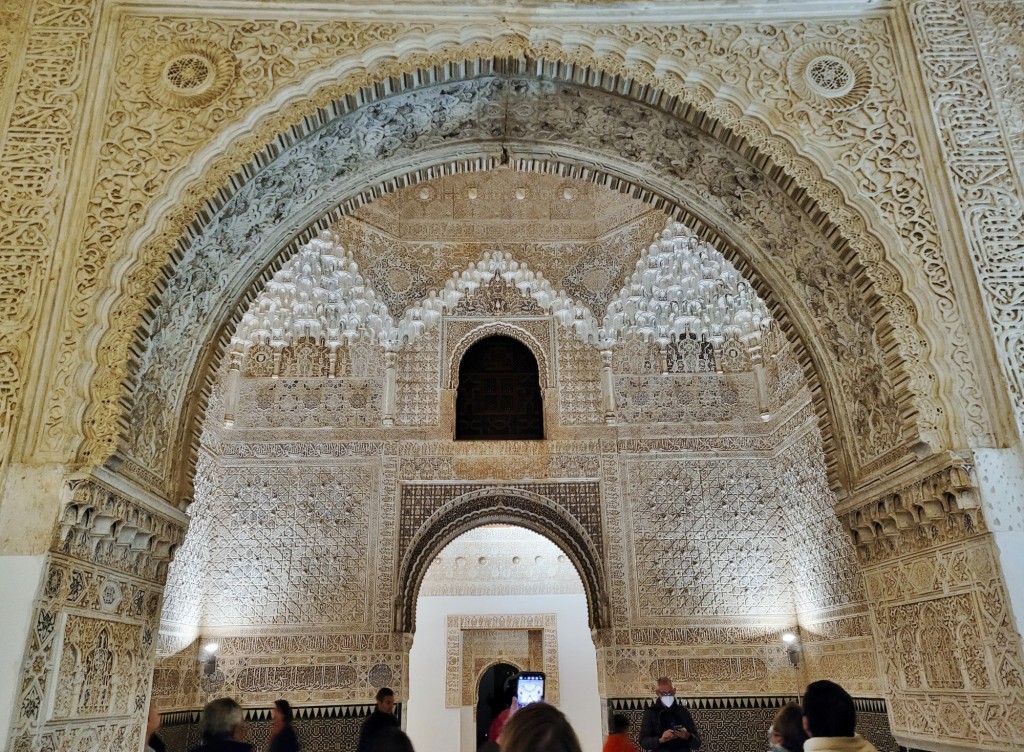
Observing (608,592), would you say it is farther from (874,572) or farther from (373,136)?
(373,136)

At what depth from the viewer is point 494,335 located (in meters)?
7.62

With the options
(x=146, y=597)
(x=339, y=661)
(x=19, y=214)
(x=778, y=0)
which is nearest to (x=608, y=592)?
(x=339, y=661)

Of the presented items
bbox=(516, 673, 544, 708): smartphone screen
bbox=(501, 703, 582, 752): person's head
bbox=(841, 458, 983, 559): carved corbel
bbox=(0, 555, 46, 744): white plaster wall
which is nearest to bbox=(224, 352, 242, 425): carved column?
bbox=(516, 673, 544, 708): smartphone screen

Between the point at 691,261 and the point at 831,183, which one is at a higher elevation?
the point at 691,261

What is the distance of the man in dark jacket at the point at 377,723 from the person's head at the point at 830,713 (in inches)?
45.2

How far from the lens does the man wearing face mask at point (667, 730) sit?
188 inches

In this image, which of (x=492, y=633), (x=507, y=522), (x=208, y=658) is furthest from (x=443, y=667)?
(x=208, y=658)

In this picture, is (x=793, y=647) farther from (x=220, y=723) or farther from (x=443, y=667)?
(x=220, y=723)

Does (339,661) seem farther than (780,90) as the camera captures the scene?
Yes

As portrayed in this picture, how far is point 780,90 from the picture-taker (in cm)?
334

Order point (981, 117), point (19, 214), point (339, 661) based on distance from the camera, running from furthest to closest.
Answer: point (339, 661)
point (981, 117)
point (19, 214)

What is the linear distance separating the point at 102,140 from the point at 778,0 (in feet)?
10.1

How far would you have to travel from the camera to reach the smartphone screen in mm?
7418

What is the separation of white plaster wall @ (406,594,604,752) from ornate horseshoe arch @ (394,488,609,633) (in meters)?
2.36
